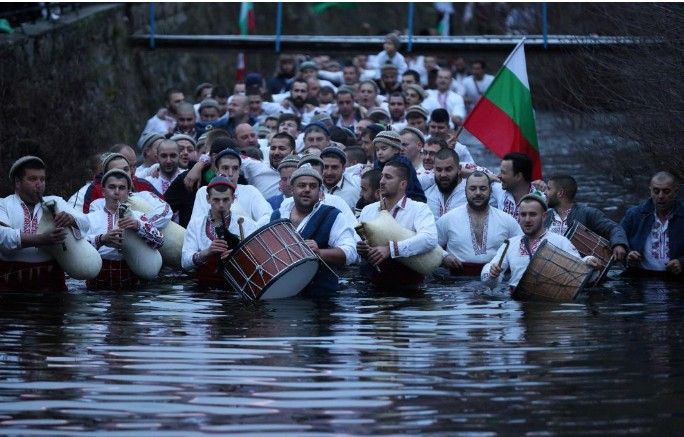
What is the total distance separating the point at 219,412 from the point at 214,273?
18.2 ft

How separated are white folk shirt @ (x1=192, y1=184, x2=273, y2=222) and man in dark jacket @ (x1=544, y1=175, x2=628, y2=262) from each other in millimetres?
2394

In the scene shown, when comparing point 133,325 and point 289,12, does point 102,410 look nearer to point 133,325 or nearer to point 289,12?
point 133,325

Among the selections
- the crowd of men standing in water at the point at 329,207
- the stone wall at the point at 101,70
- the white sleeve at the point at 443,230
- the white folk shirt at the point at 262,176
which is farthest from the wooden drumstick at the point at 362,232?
the stone wall at the point at 101,70

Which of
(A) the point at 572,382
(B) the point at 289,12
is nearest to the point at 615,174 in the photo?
(A) the point at 572,382

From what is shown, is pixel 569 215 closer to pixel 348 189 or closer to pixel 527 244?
pixel 527 244

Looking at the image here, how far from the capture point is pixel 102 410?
9.52 m

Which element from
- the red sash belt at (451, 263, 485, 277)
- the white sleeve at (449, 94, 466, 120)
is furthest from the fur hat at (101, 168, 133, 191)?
the white sleeve at (449, 94, 466, 120)

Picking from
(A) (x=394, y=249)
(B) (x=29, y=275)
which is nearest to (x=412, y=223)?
(A) (x=394, y=249)

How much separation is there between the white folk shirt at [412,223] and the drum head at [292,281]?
819mm

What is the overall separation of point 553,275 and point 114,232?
3537 mm

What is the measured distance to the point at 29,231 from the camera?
45.4 ft

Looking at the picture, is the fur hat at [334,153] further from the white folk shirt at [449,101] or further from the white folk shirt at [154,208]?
the white folk shirt at [449,101]

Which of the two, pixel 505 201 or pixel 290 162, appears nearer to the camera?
pixel 290 162

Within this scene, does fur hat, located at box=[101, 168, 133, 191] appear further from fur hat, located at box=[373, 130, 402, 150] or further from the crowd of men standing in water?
fur hat, located at box=[373, 130, 402, 150]
